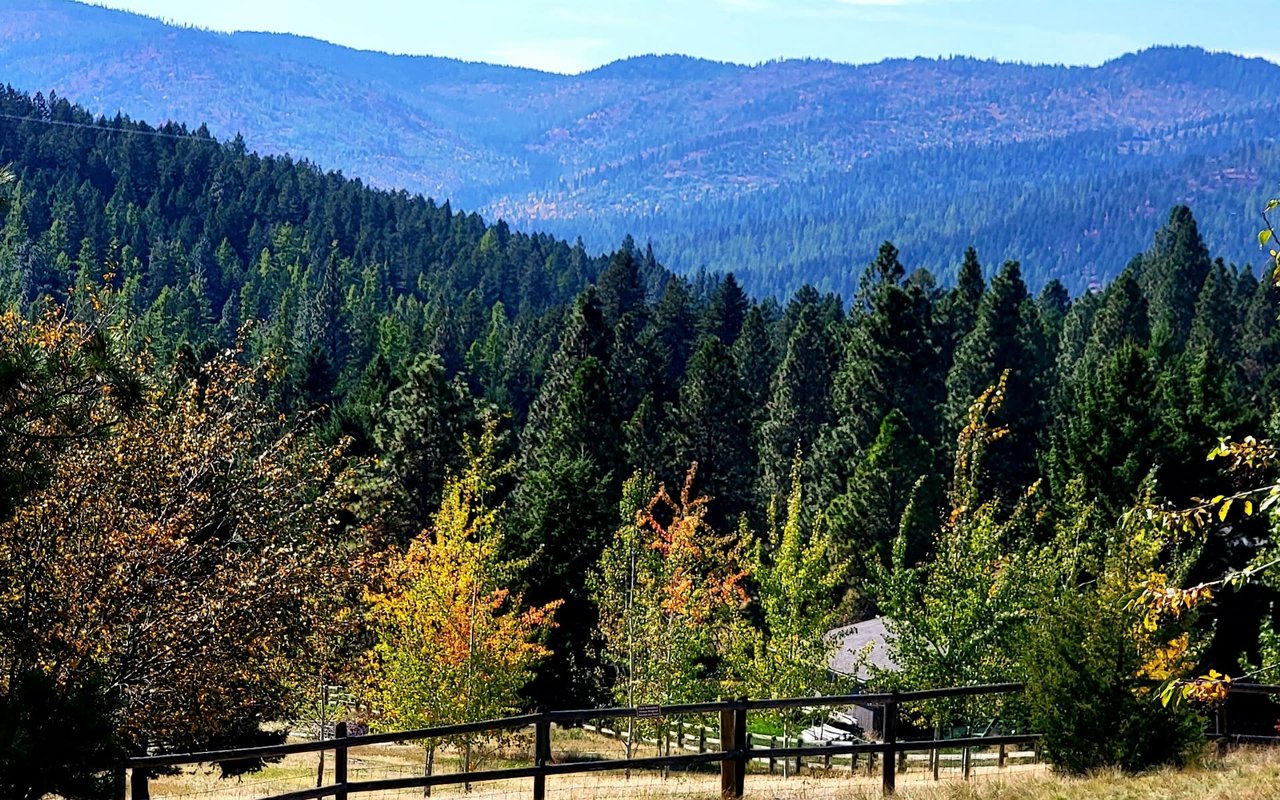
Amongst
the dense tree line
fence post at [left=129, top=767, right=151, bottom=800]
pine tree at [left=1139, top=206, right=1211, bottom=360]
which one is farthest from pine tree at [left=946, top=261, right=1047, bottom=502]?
fence post at [left=129, top=767, right=151, bottom=800]

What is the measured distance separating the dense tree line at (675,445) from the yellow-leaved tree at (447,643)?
18 cm

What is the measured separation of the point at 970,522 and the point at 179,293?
144 meters

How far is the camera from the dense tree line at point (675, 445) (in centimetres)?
1922

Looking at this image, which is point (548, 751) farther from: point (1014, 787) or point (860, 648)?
point (860, 648)

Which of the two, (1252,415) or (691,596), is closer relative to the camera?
(691,596)

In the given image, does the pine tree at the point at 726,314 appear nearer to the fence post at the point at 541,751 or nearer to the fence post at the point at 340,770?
the fence post at the point at 541,751

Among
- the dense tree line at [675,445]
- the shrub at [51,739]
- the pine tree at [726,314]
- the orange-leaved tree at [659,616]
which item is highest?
the pine tree at [726,314]

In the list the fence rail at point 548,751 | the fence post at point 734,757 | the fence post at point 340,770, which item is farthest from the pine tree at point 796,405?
the fence post at point 340,770

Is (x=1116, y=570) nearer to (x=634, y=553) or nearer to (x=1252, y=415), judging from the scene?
(x=634, y=553)

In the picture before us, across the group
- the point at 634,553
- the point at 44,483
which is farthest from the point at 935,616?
the point at 44,483

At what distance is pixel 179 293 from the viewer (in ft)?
533

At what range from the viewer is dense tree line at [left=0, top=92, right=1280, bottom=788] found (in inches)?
757

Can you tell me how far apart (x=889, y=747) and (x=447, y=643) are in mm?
15185

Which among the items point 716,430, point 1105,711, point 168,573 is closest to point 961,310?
point 716,430
